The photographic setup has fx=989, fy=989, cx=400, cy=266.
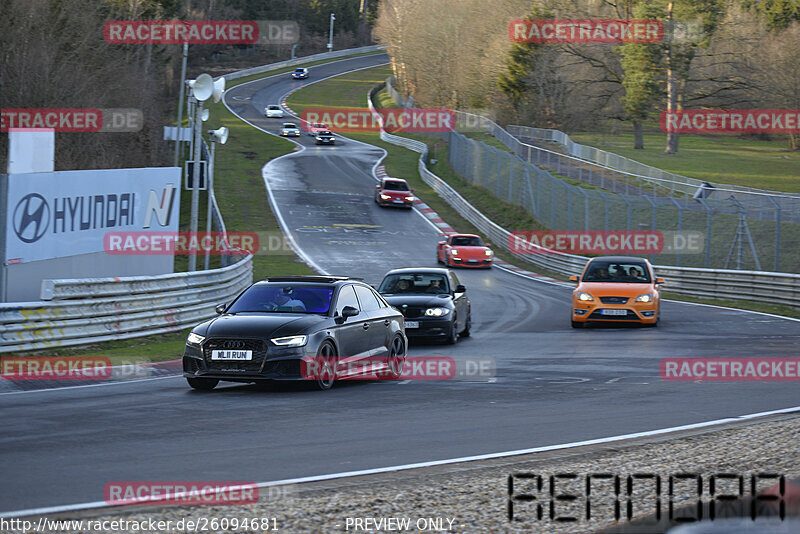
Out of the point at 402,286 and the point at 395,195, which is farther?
the point at 395,195

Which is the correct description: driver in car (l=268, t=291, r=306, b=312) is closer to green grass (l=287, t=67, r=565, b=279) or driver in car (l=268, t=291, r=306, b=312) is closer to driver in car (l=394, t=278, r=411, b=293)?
driver in car (l=394, t=278, r=411, b=293)

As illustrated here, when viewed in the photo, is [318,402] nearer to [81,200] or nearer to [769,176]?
[81,200]

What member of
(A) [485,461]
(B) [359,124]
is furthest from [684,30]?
(A) [485,461]

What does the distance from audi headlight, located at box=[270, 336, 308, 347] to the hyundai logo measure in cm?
656

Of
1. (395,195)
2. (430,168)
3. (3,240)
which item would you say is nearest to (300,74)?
(430,168)

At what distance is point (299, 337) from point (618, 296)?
38.9 ft

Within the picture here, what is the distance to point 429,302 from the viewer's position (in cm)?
1903

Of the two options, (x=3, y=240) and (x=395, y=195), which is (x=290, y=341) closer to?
(x=3, y=240)

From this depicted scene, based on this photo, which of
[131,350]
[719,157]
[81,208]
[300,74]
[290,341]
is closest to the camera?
[290,341]

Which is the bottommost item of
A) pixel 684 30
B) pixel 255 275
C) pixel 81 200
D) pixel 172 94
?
pixel 255 275

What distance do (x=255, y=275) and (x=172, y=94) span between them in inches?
1998

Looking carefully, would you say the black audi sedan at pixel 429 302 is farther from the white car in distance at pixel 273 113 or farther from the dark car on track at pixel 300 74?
the dark car on track at pixel 300 74

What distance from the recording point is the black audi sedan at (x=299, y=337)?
1183cm

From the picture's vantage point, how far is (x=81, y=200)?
61.1ft
